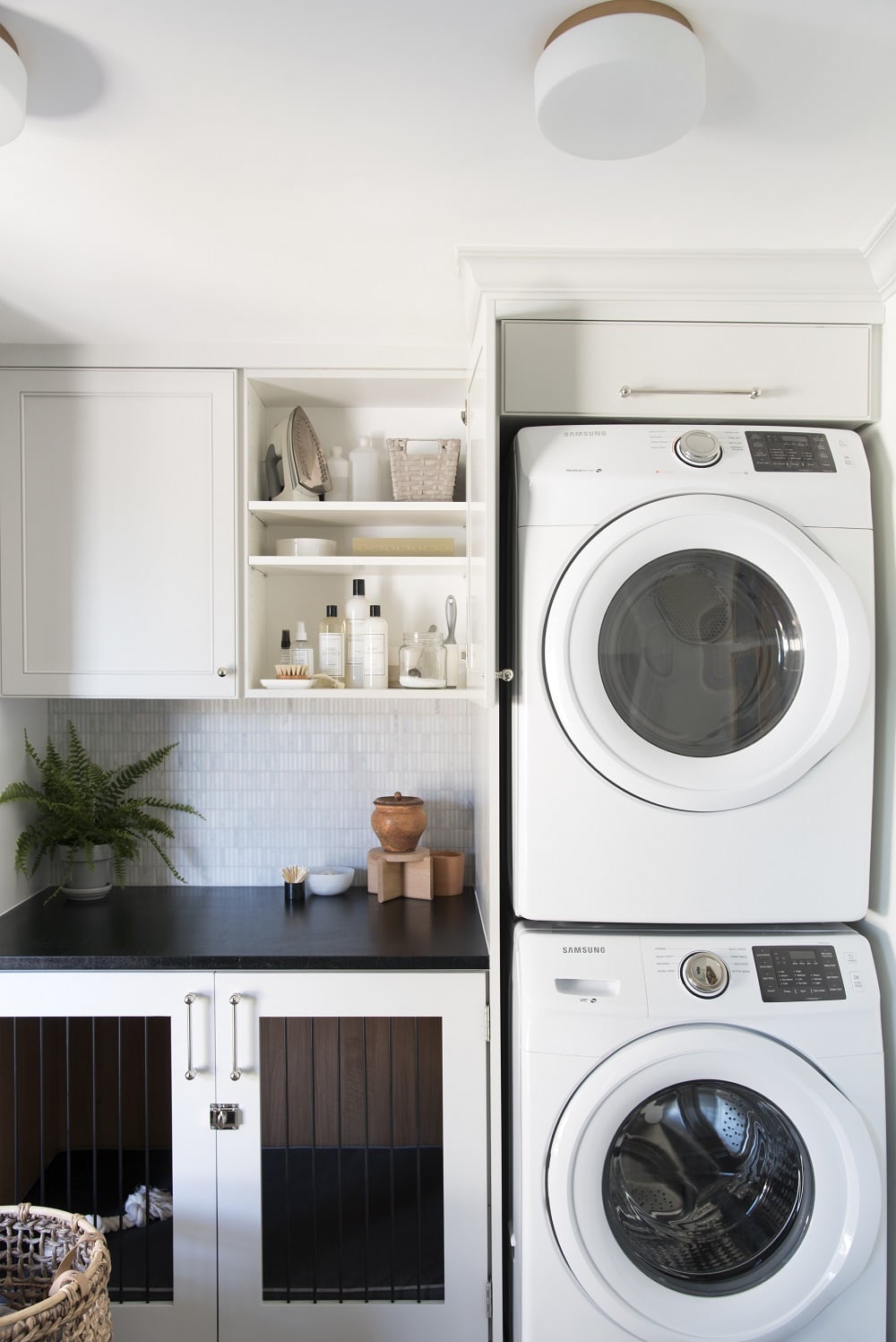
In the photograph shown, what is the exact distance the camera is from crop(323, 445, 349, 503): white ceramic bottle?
232 cm

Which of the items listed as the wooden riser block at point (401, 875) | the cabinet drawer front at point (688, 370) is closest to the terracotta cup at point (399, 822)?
the wooden riser block at point (401, 875)

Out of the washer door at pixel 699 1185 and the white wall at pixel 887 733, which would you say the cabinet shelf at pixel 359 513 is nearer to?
the white wall at pixel 887 733

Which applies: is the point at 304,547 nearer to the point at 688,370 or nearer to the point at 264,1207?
the point at 688,370

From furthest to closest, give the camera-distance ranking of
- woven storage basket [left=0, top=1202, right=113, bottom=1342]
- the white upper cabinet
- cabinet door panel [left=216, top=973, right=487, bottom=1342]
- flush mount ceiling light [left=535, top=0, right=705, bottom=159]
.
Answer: the white upper cabinet < cabinet door panel [left=216, top=973, right=487, bottom=1342] < woven storage basket [left=0, top=1202, right=113, bottom=1342] < flush mount ceiling light [left=535, top=0, right=705, bottom=159]

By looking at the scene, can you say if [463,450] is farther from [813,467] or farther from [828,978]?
[828,978]

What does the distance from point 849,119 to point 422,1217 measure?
2274mm

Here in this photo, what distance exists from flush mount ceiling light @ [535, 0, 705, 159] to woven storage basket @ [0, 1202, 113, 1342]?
1.92 meters

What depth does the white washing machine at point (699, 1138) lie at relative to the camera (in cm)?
156

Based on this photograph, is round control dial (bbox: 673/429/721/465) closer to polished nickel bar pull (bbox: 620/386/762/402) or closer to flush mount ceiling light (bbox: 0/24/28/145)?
polished nickel bar pull (bbox: 620/386/762/402)

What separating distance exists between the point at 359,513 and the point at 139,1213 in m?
1.73

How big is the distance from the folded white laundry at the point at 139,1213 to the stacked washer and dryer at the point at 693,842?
0.86 metres

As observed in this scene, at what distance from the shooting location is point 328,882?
2.30 meters

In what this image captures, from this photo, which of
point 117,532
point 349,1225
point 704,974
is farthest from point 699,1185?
point 117,532

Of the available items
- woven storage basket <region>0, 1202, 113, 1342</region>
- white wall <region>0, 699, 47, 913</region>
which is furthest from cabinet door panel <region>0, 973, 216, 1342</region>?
white wall <region>0, 699, 47, 913</region>
